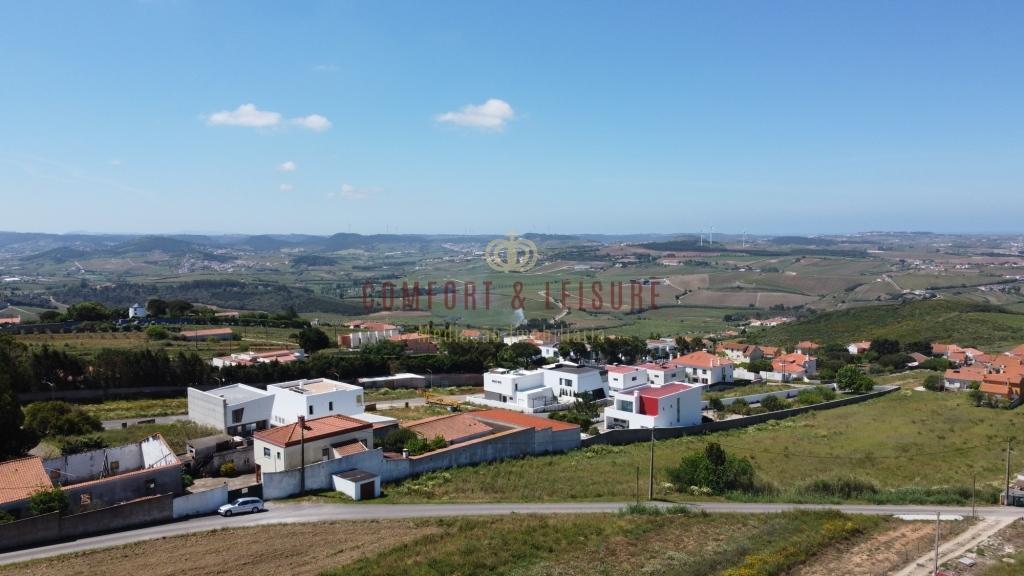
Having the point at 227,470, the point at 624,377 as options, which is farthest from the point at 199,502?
the point at 624,377

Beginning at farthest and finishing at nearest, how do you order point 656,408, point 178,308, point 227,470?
point 178,308
point 656,408
point 227,470

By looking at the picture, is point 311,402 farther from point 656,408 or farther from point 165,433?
point 656,408

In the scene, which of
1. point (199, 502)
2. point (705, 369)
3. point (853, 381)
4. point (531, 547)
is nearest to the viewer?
point (531, 547)

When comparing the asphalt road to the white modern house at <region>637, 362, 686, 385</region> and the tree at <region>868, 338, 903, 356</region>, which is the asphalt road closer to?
the white modern house at <region>637, 362, 686, 385</region>

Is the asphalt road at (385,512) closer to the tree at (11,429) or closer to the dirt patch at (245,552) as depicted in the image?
the dirt patch at (245,552)

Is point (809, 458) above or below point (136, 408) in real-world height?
below

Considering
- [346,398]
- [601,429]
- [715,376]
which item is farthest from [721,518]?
[715,376]

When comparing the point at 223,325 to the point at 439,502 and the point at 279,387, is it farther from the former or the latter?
the point at 439,502

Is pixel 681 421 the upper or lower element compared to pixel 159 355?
lower

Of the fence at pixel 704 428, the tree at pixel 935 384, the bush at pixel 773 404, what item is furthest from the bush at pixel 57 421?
the tree at pixel 935 384
